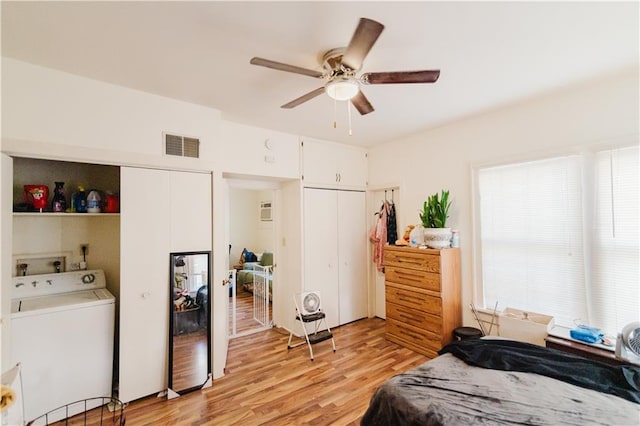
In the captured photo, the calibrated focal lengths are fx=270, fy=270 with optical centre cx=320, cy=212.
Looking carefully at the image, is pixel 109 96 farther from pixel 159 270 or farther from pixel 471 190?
pixel 471 190

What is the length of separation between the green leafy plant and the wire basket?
3427 millimetres

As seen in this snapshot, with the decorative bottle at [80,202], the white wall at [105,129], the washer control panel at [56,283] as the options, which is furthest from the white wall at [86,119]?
the washer control panel at [56,283]

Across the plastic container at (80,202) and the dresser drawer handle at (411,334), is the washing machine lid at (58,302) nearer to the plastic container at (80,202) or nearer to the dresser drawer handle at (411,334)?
the plastic container at (80,202)

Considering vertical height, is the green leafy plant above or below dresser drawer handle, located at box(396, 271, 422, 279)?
above

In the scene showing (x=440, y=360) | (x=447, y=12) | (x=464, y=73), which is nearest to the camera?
(x=447, y=12)

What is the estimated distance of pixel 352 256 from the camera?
429 centimetres

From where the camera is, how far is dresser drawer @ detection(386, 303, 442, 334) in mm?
3080

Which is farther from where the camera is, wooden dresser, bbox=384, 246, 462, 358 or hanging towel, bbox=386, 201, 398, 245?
hanging towel, bbox=386, 201, 398, 245

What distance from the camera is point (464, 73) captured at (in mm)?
2186

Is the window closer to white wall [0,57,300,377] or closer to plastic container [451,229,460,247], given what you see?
plastic container [451,229,460,247]

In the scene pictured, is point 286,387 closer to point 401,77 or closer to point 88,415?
point 88,415

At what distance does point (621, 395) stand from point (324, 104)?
2.98 m

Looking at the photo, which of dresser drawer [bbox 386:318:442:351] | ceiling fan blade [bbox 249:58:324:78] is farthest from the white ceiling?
dresser drawer [bbox 386:318:442:351]

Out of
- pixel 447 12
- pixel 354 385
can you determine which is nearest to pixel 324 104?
pixel 447 12
